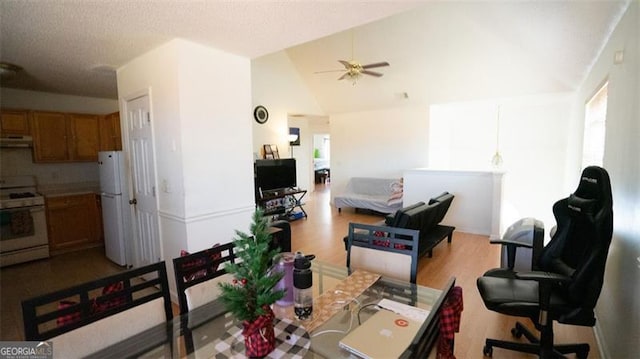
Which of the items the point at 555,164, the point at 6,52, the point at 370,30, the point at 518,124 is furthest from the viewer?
the point at 518,124

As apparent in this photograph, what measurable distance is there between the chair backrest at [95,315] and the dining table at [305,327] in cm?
5

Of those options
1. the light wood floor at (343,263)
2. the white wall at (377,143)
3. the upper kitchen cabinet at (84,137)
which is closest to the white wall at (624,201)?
the light wood floor at (343,263)

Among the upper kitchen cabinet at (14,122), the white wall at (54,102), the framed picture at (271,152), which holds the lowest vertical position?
the framed picture at (271,152)

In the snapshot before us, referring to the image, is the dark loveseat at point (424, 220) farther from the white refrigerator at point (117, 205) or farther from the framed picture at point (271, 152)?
the framed picture at point (271, 152)

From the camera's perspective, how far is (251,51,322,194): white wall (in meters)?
6.28

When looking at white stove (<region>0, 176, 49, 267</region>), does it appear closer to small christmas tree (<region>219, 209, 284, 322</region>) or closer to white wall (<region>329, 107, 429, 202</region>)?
small christmas tree (<region>219, 209, 284, 322</region>)

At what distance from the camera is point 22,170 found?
4387mm

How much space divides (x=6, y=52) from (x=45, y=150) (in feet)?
6.99

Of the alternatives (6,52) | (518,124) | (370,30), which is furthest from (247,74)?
(518,124)

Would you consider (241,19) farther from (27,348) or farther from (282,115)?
(282,115)

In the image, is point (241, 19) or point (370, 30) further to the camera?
point (370, 30)

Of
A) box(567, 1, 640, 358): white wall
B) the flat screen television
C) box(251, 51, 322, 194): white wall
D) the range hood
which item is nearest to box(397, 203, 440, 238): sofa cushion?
box(567, 1, 640, 358): white wall

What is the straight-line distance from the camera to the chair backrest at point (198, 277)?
58.1 inches

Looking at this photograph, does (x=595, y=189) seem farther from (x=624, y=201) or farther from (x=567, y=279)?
(x=567, y=279)
